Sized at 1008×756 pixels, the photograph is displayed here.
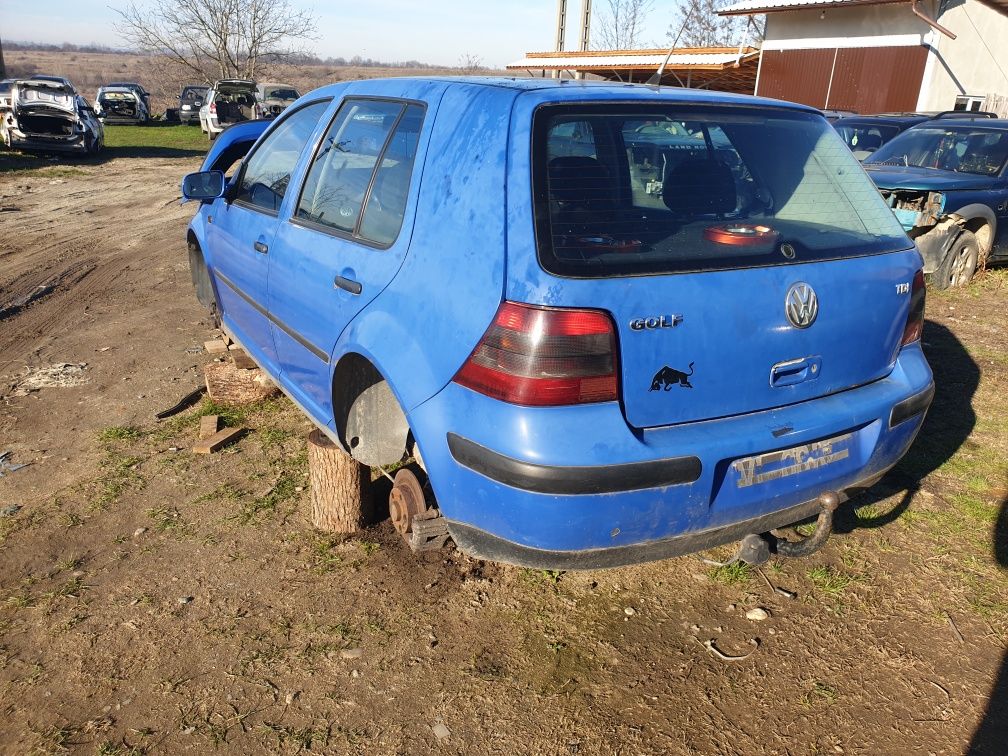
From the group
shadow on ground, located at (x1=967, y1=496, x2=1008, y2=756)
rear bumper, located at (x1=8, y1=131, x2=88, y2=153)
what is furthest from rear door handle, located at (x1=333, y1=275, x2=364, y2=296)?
rear bumper, located at (x1=8, y1=131, x2=88, y2=153)

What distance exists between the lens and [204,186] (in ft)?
14.4

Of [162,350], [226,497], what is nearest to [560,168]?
[226,497]

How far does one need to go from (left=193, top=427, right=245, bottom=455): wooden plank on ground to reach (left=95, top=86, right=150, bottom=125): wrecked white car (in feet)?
104

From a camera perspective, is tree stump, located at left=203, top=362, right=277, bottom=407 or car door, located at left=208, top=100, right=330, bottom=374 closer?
car door, located at left=208, top=100, right=330, bottom=374

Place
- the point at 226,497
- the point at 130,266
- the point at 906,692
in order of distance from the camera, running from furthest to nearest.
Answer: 1. the point at 130,266
2. the point at 226,497
3. the point at 906,692

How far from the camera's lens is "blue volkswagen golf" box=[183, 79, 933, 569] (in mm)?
2320

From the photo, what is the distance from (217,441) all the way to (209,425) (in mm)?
233

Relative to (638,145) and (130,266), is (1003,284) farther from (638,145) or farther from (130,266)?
(130,266)

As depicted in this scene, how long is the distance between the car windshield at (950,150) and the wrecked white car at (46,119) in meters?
17.8

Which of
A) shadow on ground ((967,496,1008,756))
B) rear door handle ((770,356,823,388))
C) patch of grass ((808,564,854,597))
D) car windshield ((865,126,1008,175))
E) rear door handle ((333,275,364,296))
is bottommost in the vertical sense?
patch of grass ((808,564,854,597))

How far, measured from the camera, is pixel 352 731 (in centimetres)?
245

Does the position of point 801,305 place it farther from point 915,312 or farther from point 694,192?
point 915,312

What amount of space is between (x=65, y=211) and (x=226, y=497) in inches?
437

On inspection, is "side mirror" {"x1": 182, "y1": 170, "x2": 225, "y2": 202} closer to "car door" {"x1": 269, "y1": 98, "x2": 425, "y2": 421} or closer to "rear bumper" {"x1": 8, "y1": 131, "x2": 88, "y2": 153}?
"car door" {"x1": 269, "y1": 98, "x2": 425, "y2": 421}
